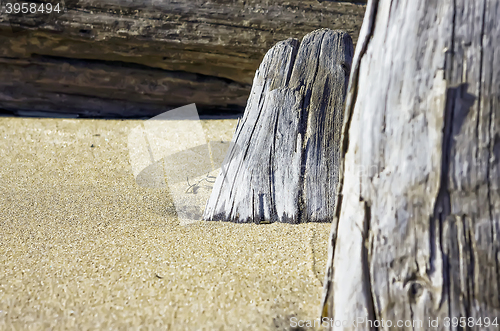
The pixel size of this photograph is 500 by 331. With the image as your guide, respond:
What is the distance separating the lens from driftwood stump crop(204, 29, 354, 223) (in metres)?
2.01

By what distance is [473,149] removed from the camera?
87 centimetres

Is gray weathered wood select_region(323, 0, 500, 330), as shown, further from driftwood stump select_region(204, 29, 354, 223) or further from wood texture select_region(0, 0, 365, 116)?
wood texture select_region(0, 0, 365, 116)

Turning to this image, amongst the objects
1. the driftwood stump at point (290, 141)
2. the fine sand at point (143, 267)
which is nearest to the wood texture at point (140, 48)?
the driftwood stump at point (290, 141)

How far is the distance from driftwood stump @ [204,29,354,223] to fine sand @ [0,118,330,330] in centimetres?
15

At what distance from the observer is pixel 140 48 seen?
4.18 m

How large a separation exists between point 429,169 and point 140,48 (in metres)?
3.97

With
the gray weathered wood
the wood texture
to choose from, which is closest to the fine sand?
the gray weathered wood

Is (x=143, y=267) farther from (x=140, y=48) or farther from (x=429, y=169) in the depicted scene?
(x=140, y=48)

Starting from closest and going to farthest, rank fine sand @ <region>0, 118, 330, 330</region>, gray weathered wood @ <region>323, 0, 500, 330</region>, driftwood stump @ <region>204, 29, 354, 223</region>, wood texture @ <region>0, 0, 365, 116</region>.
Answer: gray weathered wood @ <region>323, 0, 500, 330</region> → fine sand @ <region>0, 118, 330, 330</region> → driftwood stump @ <region>204, 29, 354, 223</region> → wood texture @ <region>0, 0, 365, 116</region>

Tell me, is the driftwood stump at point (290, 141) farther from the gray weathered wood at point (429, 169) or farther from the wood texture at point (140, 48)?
the wood texture at point (140, 48)

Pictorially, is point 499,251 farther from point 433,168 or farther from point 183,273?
point 183,273

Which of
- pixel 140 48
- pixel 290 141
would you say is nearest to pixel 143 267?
pixel 290 141

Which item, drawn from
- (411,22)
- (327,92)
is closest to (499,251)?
(411,22)

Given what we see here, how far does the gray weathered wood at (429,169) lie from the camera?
0.87 m
